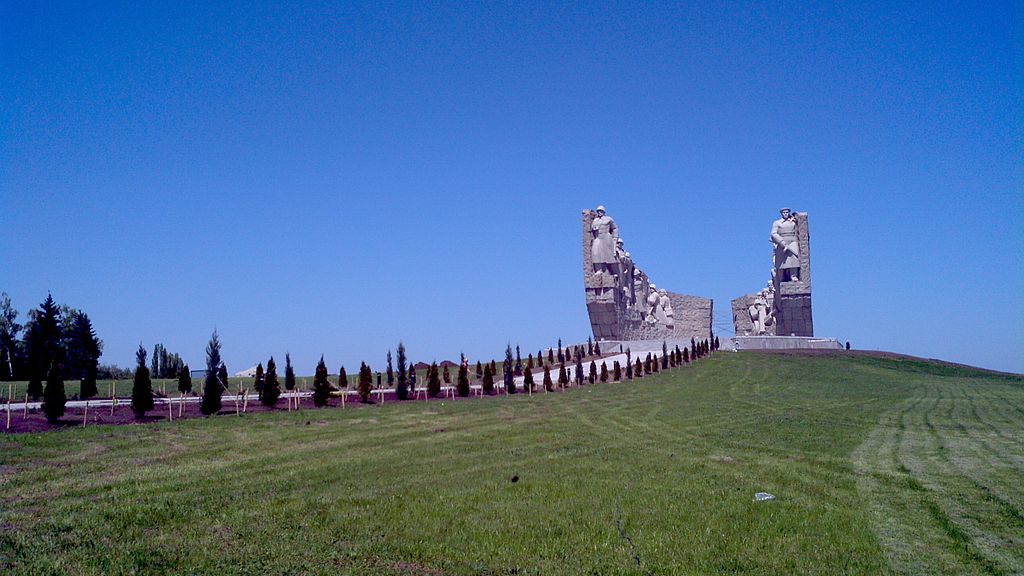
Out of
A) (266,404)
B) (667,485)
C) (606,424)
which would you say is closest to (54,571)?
(667,485)

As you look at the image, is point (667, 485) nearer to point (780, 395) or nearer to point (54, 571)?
point (54, 571)

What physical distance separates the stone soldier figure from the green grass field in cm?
3601

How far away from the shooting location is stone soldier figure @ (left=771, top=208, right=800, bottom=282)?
52.5m

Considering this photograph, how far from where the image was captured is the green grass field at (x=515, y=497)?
6840 millimetres

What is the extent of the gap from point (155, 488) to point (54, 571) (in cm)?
325

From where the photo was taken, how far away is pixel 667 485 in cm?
988

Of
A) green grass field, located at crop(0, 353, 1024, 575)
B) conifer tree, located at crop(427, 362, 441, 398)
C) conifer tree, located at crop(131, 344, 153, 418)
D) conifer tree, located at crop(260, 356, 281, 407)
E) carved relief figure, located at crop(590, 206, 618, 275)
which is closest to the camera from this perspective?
green grass field, located at crop(0, 353, 1024, 575)

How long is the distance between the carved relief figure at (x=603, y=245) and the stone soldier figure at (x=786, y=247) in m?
11.9

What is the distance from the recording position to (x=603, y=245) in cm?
5147

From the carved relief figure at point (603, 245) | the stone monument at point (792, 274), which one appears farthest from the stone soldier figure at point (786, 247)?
the carved relief figure at point (603, 245)

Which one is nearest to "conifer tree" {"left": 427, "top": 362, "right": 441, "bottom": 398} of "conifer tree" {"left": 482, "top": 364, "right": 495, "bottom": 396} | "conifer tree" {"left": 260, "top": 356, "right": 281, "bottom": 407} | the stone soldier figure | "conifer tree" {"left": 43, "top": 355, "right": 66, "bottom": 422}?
"conifer tree" {"left": 482, "top": 364, "right": 495, "bottom": 396}

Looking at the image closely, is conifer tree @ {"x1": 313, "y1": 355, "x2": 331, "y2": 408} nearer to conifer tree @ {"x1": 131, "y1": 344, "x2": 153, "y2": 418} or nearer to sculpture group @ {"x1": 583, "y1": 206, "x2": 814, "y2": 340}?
conifer tree @ {"x1": 131, "y1": 344, "x2": 153, "y2": 418}

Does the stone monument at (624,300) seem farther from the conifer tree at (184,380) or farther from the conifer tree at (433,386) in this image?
the conifer tree at (184,380)

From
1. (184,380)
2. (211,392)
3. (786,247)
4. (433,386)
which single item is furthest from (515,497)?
(786,247)
